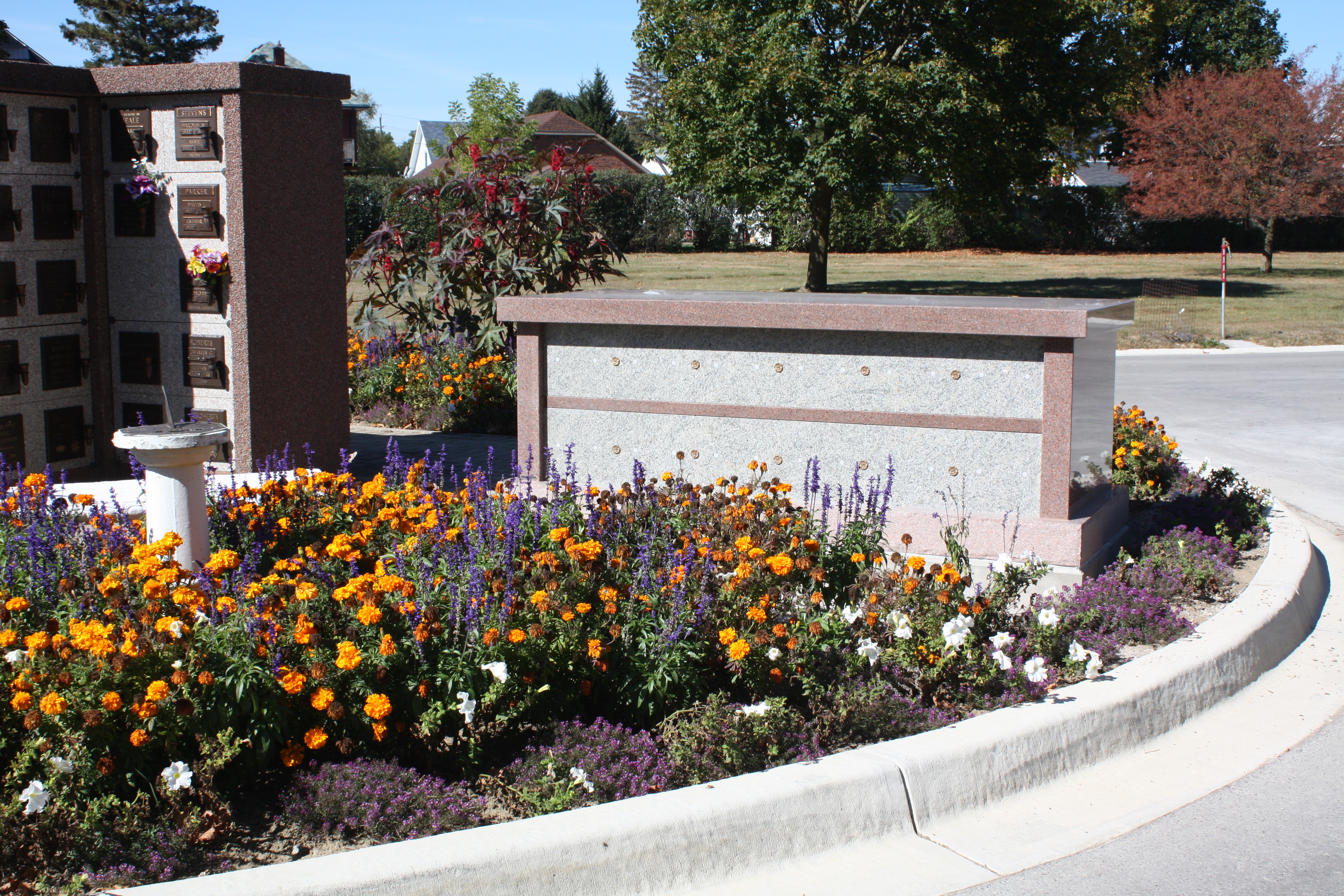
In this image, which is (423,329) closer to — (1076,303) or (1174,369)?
(1076,303)

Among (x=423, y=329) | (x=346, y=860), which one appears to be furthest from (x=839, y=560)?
(x=423, y=329)

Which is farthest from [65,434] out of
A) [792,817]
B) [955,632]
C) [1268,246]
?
[1268,246]

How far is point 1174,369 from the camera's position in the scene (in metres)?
15.8

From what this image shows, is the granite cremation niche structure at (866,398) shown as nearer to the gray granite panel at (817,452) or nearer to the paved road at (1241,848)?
the gray granite panel at (817,452)

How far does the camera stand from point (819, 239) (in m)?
25.5

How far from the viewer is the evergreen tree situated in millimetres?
54656

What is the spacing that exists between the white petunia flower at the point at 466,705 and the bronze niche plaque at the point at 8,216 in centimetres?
542

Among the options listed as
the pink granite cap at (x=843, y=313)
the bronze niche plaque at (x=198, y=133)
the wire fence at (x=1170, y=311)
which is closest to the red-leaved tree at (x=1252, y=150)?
the wire fence at (x=1170, y=311)

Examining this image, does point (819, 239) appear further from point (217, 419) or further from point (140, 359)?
point (217, 419)

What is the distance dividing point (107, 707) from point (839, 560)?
2775 mm

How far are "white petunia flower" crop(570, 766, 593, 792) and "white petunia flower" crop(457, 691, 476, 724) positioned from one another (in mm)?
323

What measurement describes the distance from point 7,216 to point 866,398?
5196mm

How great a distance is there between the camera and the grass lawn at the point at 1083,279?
69.7ft

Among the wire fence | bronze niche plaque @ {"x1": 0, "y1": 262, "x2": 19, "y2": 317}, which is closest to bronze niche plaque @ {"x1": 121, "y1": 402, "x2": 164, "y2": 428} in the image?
bronze niche plaque @ {"x1": 0, "y1": 262, "x2": 19, "y2": 317}
